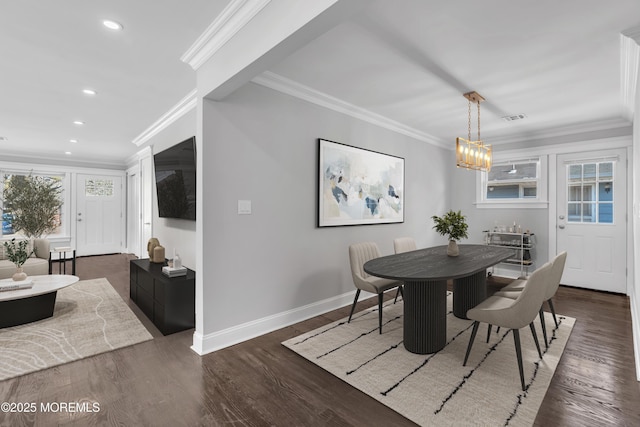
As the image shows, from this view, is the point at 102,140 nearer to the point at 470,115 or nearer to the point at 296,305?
the point at 296,305

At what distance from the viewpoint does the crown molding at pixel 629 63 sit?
2201mm

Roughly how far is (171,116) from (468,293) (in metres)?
4.26

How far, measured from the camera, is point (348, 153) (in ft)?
12.5

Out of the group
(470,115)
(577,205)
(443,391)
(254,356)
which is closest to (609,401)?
(443,391)

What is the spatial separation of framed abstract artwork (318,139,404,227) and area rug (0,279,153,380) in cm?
226

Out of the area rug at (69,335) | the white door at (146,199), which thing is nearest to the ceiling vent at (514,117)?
the area rug at (69,335)

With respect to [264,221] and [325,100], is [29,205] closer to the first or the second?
[264,221]

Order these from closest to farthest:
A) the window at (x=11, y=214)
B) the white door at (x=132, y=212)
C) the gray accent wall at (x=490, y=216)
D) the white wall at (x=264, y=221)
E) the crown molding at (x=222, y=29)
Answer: the crown molding at (x=222, y=29) < the white wall at (x=264, y=221) < the gray accent wall at (x=490, y=216) < the window at (x=11, y=214) < the white door at (x=132, y=212)

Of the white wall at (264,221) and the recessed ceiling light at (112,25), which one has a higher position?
the recessed ceiling light at (112,25)

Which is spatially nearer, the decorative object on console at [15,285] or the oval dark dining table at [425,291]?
the oval dark dining table at [425,291]

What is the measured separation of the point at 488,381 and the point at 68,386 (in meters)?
2.90

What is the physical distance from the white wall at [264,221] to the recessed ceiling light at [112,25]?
0.72 meters

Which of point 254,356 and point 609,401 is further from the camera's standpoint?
point 254,356

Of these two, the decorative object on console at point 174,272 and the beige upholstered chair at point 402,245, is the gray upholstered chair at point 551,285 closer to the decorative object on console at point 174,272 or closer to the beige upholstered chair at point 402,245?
the beige upholstered chair at point 402,245
